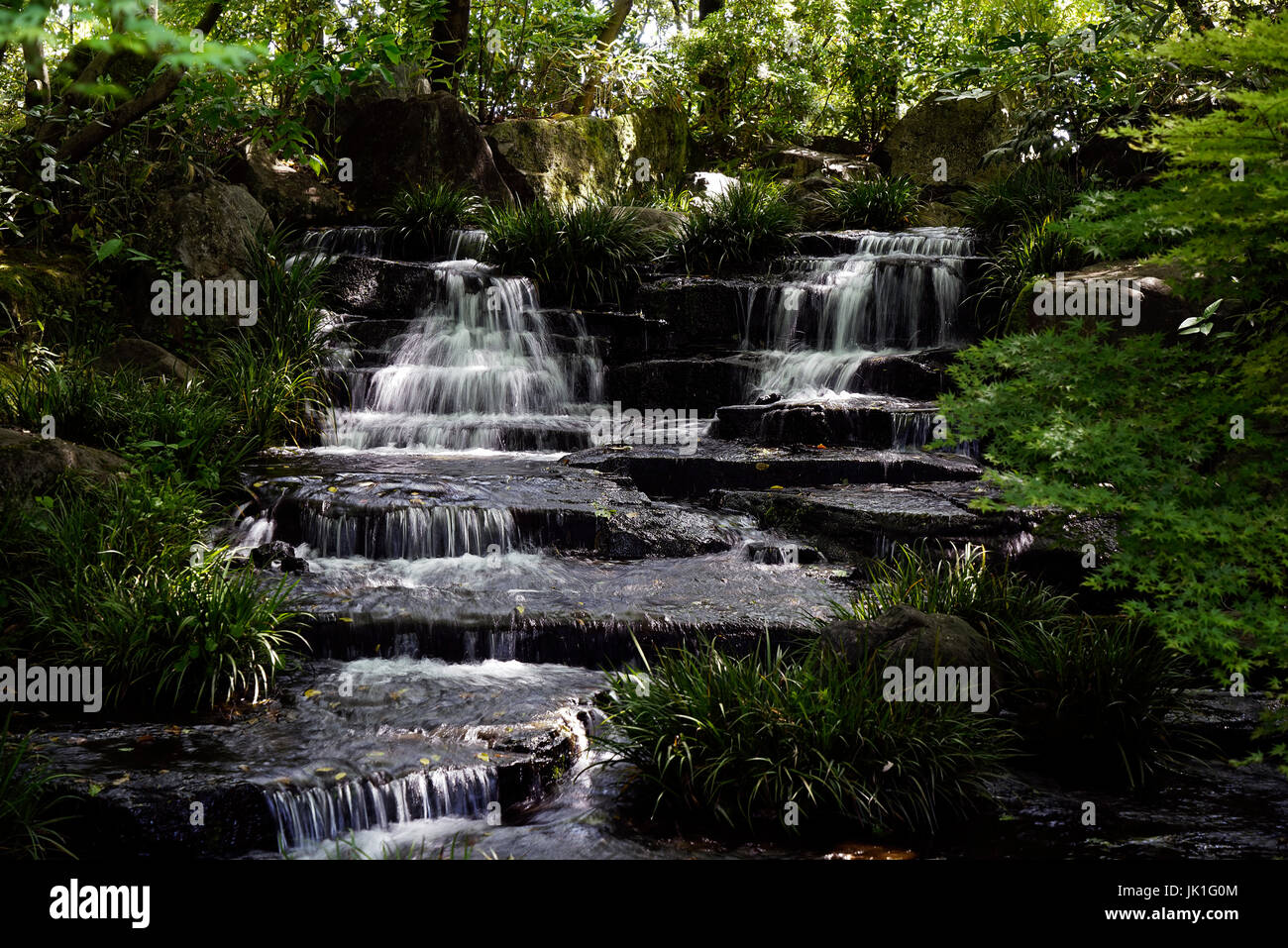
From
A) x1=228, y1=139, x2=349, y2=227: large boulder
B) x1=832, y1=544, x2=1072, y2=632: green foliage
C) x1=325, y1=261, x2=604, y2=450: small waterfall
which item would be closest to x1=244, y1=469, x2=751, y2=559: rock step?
x1=832, y1=544, x2=1072, y2=632: green foliage

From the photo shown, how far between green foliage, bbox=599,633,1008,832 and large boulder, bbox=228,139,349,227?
11.8 metres

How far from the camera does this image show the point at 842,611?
553cm

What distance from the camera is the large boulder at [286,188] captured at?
13.7 m

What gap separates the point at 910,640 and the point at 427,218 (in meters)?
10.6

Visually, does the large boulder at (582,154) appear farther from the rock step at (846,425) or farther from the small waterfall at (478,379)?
the rock step at (846,425)

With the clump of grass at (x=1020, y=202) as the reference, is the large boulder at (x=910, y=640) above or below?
below

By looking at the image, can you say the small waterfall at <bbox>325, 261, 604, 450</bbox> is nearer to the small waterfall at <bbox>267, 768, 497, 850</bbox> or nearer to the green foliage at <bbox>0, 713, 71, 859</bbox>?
the small waterfall at <bbox>267, 768, 497, 850</bbox>

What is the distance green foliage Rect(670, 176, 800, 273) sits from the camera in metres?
12.8

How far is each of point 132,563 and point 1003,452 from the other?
5117mm

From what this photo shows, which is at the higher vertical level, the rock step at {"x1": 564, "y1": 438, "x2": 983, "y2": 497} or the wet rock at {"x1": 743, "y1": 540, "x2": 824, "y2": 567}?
the rock step at {"x1": 564, "y1": 438, "x2": 983, "y2": 497}

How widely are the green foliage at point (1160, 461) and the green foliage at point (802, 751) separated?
1.05 metres

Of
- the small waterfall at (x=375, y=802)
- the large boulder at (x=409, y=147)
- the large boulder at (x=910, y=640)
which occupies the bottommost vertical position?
the small waterfall at (x=375, y=802)

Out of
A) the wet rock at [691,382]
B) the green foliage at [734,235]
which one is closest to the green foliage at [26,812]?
the wet rock at [691,382]

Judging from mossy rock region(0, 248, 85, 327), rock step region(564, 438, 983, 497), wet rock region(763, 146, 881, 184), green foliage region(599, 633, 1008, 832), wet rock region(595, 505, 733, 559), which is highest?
wet rock region(763, 146, 881, 184)
